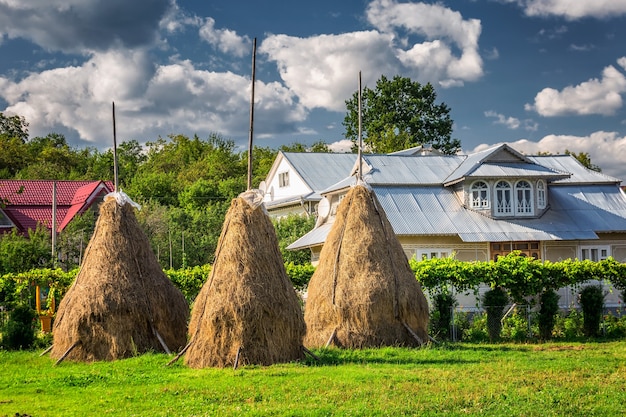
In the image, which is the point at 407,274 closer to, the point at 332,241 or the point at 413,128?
the point at 332,241

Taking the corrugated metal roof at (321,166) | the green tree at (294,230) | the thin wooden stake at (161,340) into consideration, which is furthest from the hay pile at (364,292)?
the corrugated metal roof at (321,166)

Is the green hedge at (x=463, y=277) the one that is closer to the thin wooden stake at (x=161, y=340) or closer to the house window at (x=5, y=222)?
the thin wooden stake at (x=161, y=340)

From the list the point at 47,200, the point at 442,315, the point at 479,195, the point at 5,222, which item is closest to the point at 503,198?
the point at 479,195

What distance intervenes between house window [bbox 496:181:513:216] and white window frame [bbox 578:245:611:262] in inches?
152

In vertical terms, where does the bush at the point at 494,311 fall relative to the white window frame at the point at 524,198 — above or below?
below

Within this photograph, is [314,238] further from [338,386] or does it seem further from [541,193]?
[338,386]

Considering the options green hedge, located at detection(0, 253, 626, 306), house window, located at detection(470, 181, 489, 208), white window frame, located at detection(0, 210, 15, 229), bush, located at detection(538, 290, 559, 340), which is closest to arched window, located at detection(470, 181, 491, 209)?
house window, located at detection(470, 181, 489, 208)

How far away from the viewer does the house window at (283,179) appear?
47.5m

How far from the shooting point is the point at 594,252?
34688 millimetres

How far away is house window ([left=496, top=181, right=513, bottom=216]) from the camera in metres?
34.4

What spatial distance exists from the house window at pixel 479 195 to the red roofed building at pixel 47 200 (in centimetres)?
2342

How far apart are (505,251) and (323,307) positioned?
57.7 ft

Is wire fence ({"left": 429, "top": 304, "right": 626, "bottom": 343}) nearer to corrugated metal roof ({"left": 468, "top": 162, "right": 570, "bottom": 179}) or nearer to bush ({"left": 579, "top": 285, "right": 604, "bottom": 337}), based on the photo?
bush ({"left": 579, "top": 285, "right": 604, "bottom": 337})

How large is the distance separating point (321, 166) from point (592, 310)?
26564 millimetres
